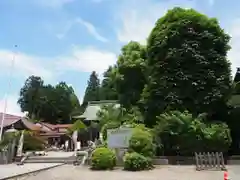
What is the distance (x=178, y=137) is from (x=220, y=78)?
502 centimetres

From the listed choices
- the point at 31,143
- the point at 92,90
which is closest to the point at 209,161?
the point at 31,143

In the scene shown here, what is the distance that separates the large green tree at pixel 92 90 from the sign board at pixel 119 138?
5810 cm

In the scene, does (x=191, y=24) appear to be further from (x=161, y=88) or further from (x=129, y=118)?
(x=129, y=118)

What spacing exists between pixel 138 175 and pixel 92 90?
7316 cm

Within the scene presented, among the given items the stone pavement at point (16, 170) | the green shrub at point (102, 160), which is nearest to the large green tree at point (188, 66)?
the green shrub at point (102, 160)

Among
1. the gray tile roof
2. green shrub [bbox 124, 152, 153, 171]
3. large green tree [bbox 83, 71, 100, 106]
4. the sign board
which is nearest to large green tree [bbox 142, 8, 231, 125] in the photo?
the sign board

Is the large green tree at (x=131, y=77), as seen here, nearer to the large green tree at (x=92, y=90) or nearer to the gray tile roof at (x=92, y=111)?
the gray tile roof at (x=92, y=111)

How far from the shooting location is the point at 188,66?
2122 centimetres

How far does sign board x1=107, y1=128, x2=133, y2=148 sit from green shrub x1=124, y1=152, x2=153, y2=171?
2.10 m

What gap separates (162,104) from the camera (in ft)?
69.3

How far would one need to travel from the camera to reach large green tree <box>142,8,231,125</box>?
20.8m

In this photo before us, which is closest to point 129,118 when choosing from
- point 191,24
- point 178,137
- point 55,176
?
point 178,137

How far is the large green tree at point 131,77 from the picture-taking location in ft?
93.8

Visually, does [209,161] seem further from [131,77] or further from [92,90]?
[92,90]
